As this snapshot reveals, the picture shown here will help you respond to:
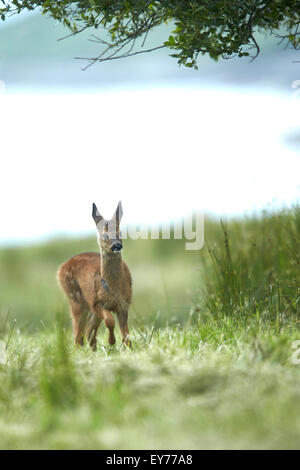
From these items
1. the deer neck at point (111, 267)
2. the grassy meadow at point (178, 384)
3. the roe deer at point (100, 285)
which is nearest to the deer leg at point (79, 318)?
the roe deer at point (100, 285)

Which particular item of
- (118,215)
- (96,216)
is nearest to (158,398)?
(118,215)

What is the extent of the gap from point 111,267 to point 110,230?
1.53 feet

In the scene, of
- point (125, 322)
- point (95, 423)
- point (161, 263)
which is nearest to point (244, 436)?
point (95, 423)

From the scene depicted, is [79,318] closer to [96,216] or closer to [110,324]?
[110,324]

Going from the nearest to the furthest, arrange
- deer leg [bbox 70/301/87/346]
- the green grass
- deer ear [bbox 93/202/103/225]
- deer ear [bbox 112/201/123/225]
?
the green grass < deer ear [bbox 112/201/123/225] < deer ear [bbox 93/202/103/225] < deer leg [bbox 70/301/87/346]

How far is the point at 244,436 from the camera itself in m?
3.91

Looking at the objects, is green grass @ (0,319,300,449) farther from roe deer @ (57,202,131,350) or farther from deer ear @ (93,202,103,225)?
deer ear @ (93,202,103,225)

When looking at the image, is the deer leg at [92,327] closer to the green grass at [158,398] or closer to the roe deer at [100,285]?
the roe deer at [100,285]

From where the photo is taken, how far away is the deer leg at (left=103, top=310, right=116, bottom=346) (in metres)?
6.25

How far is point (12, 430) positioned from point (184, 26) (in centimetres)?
378

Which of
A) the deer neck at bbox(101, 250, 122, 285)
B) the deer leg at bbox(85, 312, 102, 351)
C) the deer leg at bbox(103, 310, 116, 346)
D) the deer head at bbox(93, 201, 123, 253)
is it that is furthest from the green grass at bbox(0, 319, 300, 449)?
the deer leg at bbox(85, 312, 102, 351)

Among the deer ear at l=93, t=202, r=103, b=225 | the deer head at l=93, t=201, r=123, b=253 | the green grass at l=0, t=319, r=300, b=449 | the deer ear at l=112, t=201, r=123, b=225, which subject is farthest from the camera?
the deer ear at l=93, t=202, r=103, b=225

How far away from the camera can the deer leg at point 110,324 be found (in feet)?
20.5

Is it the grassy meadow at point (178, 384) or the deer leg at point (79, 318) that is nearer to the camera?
the grassy meadow at point (178, 384)
